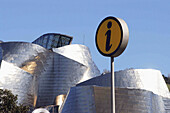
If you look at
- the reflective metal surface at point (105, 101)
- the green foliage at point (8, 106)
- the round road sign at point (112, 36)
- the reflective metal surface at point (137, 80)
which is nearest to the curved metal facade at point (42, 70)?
the green foliage at point (8, 106)

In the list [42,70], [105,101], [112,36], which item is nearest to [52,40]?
[42,70]

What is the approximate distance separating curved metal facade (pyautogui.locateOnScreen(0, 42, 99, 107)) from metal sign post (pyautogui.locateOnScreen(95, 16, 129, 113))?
2044 cm

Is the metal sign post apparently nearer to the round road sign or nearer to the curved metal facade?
the round road sign

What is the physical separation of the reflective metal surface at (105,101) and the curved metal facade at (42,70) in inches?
427

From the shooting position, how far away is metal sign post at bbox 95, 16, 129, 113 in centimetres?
1141

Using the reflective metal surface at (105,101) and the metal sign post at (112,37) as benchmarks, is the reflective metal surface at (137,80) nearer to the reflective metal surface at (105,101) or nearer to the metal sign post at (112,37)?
the reflective metal surface at (105,101)

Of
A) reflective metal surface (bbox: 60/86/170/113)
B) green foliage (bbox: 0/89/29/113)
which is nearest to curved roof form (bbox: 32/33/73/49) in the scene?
green foliage (bbox: 0/89/29/113)

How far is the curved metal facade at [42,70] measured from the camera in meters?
32.6

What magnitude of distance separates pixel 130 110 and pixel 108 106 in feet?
4.38

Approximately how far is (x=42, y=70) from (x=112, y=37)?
24.3m

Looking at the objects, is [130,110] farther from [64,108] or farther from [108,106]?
[64,108]

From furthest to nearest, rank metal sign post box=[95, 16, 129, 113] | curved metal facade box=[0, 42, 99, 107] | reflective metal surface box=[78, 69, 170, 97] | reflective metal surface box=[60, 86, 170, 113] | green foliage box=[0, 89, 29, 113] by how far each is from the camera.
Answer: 1. curved metal facade box=[0, 42, 99, 107]
2. reflective metal surface box=[78, 69, 170, 97]
3. green foliage box=[0, 89, 29, 113]
4. reflective metal surface box=[60, 86, 170, 113]
5. metal sign post box=[95, 16, 129, 113]

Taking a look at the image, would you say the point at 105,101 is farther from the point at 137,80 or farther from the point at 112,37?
the point at 112,37

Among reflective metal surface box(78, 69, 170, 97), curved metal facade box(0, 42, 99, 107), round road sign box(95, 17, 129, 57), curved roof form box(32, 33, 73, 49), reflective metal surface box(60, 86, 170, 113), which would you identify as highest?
curved roof form box(32, 33, 73, 49)
